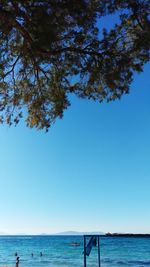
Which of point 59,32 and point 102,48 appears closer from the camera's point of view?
point 59,32

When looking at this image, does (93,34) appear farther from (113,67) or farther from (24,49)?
(24,49)

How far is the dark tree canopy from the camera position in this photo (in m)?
7.68

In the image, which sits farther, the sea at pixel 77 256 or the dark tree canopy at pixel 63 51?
the sea at pixel 77 256

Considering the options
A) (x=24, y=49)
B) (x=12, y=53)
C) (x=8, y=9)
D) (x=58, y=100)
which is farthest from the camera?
(x=58, y=100)

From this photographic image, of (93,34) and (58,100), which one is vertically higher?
(93,34)

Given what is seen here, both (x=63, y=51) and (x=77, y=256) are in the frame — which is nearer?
(x=63, y=51)

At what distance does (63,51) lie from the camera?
29.5ft

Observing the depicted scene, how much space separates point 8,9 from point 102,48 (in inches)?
91.7

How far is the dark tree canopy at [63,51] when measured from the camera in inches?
303

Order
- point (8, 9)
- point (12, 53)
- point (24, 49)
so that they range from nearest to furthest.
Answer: point (8, 9), point (24, 49), point (12, 53)

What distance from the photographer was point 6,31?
7703 millimetres

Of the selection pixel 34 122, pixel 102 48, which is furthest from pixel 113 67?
pixel 34 122

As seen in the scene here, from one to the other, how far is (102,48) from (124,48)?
0.49 metres

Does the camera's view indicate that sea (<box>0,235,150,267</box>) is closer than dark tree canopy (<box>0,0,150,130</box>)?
No
